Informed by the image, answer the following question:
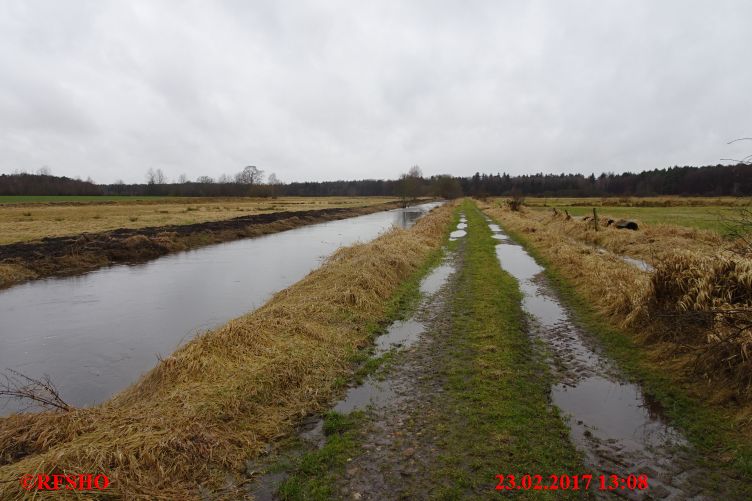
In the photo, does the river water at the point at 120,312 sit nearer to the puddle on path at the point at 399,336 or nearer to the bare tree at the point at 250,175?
the puddle on path at the point at 399,336

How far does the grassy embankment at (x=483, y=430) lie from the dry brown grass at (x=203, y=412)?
1.01 m

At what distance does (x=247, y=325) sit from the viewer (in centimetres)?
891

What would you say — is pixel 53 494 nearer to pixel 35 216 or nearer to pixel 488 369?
pixel 488 369

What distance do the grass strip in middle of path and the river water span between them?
6.70m

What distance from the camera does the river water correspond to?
A: 8.94 m

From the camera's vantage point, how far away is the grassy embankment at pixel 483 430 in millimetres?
4605

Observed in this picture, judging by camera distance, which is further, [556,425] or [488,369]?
[488,369]

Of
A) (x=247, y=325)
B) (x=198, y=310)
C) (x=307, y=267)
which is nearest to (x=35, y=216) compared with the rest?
(x=307, y=267)

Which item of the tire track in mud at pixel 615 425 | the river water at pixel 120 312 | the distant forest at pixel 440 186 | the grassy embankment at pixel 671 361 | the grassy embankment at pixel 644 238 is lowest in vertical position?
the river water at pixel 120 312

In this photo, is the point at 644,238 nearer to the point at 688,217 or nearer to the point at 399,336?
the point at 399,336

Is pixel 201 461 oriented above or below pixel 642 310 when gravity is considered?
below

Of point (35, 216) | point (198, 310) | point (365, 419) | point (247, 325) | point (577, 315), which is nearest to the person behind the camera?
point (365, 419)

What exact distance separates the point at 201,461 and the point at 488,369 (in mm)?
4970

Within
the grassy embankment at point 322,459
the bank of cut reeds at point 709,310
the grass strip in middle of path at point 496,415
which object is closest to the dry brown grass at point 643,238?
the bank of cut reeds at point 709,310
